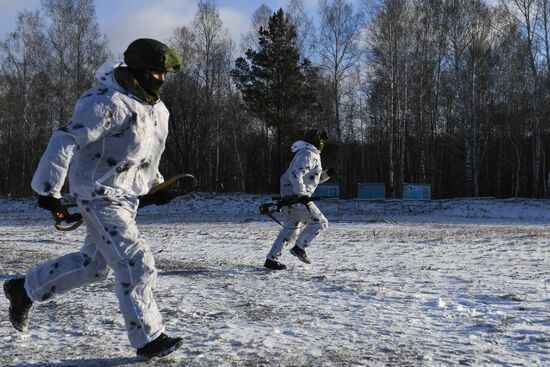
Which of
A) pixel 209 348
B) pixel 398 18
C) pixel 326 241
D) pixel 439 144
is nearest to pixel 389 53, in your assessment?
pixel 398 18

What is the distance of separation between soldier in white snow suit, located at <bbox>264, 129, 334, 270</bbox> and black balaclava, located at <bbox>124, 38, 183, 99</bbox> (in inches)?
153

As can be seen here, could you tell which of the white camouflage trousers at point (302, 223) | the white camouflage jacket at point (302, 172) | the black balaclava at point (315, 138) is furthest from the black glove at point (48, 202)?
the black balaclava at point (315, 138)

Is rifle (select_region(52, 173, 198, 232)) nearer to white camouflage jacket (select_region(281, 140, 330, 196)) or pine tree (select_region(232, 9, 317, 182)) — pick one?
white camouflage jacket (select_region(281, 140, 330, 196))

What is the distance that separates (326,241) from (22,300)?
8.05 m

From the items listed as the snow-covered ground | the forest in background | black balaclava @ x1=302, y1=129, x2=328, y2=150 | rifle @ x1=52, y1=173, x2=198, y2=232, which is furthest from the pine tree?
rifle @ x1=52, y1=173, x2=198, y2=232

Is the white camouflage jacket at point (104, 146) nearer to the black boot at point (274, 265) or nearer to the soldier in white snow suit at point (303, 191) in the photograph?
the black boot at point (274, 265)

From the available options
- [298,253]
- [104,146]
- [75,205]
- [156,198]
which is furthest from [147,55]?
[298,253]

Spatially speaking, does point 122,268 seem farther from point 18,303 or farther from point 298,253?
point 298,253

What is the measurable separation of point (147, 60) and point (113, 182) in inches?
27.3

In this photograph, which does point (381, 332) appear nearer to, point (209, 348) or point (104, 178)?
point (209, 348)

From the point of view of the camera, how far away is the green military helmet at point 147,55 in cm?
326

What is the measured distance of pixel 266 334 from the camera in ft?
12.3

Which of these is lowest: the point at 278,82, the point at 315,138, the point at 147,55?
the point at 315,138

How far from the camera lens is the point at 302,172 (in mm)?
7145
